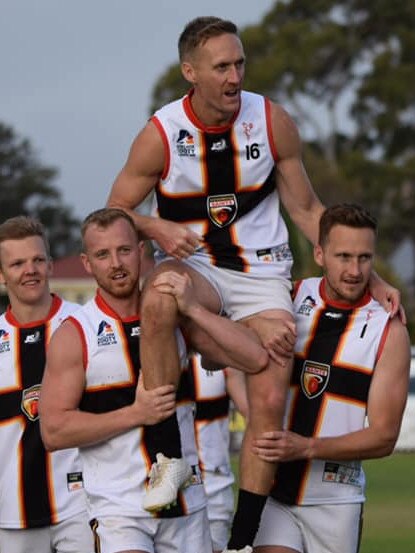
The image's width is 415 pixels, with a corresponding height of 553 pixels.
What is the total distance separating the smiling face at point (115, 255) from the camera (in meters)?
6.89

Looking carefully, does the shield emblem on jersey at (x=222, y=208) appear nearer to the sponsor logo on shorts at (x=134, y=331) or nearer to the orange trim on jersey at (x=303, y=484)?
the sponsor logo on shorts at (x=134, y=331)

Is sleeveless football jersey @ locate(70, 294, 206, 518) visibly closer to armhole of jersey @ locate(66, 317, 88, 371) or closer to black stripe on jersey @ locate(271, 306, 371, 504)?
armhole of jersey @ locate(66, 317, 88, 371)

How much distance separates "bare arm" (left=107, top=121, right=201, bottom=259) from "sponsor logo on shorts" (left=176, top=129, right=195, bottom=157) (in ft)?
0.26

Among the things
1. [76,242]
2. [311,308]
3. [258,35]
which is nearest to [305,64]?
[258,35]

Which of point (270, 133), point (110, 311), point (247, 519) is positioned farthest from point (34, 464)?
point (270, 133)

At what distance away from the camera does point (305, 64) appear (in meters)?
46.7

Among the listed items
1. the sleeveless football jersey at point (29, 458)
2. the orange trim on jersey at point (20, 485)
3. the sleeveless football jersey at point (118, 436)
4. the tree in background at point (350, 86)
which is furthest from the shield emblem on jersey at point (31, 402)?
the tree in background at point (350, 86)

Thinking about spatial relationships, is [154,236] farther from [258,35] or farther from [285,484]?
[258,35]

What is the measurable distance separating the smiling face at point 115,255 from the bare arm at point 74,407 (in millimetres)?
267

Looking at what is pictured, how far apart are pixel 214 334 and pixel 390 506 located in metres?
9.41

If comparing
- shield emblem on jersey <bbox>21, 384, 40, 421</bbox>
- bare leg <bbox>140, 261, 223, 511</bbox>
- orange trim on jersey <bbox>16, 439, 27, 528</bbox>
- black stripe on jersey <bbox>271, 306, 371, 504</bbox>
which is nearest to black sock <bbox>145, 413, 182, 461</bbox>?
bare leg <bbox>140, 261, 223, 511</bbox>

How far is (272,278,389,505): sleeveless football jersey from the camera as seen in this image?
23.7 feet

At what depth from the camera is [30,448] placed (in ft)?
25.9

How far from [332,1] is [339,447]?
A: 41.6 metres
